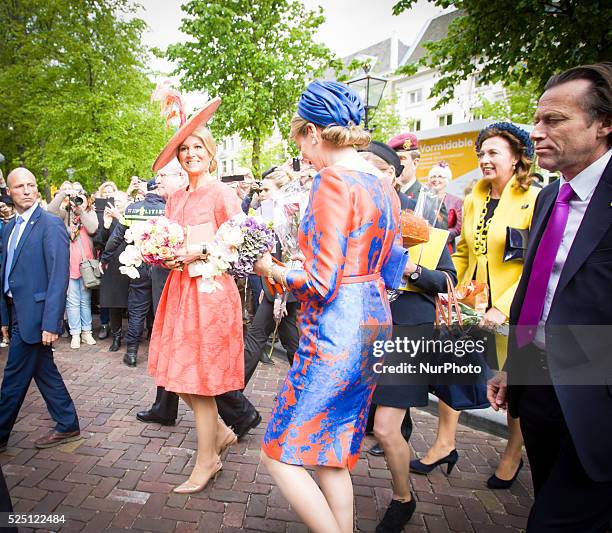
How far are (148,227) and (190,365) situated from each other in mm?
954

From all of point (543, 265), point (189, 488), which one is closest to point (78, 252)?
point (189, 488)

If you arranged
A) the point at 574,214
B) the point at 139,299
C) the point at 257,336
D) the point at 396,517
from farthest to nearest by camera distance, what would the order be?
the point at 139,299 → the point at 257,336 → the point at 396,517 → the point at 574,214

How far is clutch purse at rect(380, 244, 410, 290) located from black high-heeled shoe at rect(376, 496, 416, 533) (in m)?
1.46

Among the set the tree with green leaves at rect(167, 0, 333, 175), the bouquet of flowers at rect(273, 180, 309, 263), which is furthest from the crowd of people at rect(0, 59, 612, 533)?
the tree with green leaves at rect(167, 0, 333, 175)

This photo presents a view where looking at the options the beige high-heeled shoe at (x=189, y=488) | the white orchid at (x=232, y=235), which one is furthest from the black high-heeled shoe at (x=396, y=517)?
the white orchid at (x=232, y=235)

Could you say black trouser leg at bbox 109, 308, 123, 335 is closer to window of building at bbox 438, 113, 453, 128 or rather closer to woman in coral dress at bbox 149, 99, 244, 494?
woman in coral dress at bbox 149, 99, 244, 494

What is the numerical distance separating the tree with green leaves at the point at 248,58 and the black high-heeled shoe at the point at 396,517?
14743 mm

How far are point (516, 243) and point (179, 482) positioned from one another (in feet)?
9.55

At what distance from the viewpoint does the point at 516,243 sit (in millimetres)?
2852

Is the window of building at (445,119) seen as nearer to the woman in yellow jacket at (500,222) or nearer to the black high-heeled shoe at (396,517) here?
the woman in yellow jacket at (500,222)

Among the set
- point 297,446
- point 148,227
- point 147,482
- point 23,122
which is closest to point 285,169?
point 148,227

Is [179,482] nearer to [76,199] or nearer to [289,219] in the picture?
[289,219]

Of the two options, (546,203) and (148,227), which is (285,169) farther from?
(546,203)

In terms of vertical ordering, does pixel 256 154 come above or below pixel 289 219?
above
